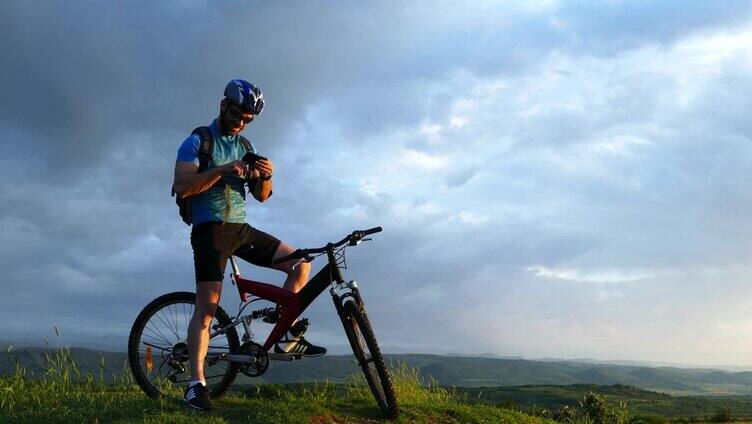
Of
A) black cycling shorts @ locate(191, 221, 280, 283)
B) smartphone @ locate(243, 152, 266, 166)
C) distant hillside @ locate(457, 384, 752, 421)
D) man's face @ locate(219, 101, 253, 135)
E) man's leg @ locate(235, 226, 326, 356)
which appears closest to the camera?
smartphone @ locate(243, 152, 266, 166)

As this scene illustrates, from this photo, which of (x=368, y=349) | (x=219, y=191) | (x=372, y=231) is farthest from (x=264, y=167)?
(x=368, y=349)

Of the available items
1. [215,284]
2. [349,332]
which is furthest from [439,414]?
[215,284]

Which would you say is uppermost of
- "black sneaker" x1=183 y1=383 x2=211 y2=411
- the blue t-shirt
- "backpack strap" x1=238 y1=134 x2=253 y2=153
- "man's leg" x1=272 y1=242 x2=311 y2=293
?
"backpack strap" x1=238 y1=134 x2=253 y2=153

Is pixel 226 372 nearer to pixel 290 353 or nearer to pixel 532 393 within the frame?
pixel 290 353

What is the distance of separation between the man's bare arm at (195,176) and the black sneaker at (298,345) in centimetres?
181

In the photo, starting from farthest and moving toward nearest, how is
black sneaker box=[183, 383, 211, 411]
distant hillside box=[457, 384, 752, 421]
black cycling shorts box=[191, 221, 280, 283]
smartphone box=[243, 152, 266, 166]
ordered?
distant hillside box=[457, 384, 752, 421]
black cycling shorts box=[191, 221, 280, 283]
black sneaker box=[183, 383, 211, 411]
smartphone box=[243, 152, 266, 166]

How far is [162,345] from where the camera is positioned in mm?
6965

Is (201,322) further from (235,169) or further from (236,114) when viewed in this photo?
(236,114)

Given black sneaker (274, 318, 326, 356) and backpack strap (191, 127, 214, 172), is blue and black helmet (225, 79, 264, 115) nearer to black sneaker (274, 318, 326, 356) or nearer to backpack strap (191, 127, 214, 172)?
backpack strap (191, 127, 214, 172)

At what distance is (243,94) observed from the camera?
6.20m

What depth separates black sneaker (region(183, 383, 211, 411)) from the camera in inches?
237

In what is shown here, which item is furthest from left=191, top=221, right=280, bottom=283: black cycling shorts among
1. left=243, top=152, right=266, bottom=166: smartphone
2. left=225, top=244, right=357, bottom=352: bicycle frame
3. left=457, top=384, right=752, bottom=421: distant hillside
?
left=457, top=384, right=752, bottom=421: distant hillside

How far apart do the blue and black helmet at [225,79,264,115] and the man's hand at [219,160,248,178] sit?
30.7 inches

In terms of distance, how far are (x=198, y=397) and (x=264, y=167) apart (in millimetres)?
2471
